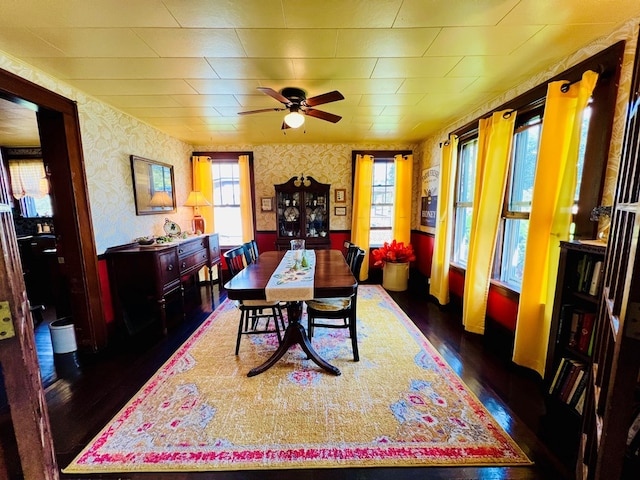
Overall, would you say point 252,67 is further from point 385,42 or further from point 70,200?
point 70,200

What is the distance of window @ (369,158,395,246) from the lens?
4.71 metres

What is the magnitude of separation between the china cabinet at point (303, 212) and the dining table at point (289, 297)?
68.8 inches

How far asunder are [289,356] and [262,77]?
2.42 meters

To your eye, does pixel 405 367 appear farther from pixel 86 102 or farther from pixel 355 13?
pixel 86 102

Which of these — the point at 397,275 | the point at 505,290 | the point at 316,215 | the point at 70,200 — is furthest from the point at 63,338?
the point at 505,290

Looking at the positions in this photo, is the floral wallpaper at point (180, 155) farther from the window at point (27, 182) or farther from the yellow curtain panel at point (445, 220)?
the window at point (27, 182)

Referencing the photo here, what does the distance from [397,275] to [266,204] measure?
2551mm

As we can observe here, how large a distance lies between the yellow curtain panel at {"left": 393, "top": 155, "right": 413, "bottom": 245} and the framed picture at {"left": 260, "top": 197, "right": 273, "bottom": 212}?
7.22 feet

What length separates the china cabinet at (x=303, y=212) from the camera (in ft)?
14.3

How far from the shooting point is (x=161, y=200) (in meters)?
3.58

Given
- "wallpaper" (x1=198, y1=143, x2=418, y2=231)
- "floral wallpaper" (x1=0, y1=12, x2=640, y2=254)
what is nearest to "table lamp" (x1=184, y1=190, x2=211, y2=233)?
"floral wallpaper" (x1=0, y1=12, x2=640, y2=254)

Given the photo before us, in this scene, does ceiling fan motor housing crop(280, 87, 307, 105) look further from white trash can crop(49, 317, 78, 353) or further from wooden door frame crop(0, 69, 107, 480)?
white trash can crop(49, 317, 78, 353)

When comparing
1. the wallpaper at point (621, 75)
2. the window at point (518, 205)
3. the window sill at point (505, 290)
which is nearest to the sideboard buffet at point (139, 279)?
the window sill at point (505, 290)

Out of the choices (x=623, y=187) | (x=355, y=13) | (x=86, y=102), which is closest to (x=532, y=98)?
(x=623, y=187)
